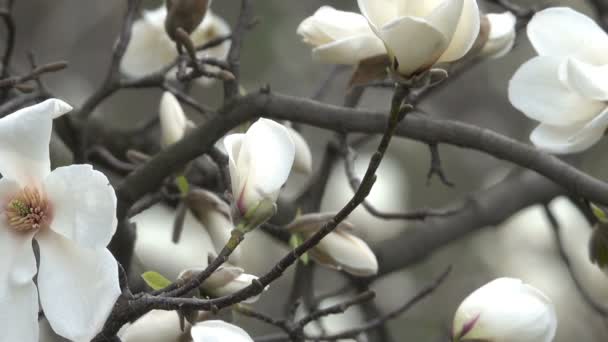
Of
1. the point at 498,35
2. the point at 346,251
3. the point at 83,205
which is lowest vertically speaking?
the point at 346,251

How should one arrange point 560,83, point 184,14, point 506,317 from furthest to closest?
point 184,14 → point 560,83 → point 506,317

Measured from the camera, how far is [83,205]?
65 centimetres

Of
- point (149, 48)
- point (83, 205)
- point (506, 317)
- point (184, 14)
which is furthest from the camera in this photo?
point (149, 48)

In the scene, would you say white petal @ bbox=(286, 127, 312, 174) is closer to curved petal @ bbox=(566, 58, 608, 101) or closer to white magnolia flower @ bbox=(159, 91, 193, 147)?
white magnolia flower @ bbox=(159, 91, 193, 147)

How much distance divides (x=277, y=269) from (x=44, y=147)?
0.17 m

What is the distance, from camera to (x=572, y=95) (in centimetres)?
87

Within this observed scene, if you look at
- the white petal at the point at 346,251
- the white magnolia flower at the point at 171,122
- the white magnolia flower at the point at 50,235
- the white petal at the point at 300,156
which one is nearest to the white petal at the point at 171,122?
the white magnolia flower at the point at 171,122

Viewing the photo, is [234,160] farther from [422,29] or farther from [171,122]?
[171,122]

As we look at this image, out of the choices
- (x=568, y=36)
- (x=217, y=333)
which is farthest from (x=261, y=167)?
(x=568, y=36)

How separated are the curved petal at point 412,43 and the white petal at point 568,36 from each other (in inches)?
7.9

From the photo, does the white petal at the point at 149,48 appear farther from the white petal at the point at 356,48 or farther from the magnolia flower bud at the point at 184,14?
the white petal at the point at 356,48

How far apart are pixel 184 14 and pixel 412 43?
1.15ft

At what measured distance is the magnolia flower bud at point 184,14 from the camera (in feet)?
3.26

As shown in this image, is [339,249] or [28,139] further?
[339,249]
